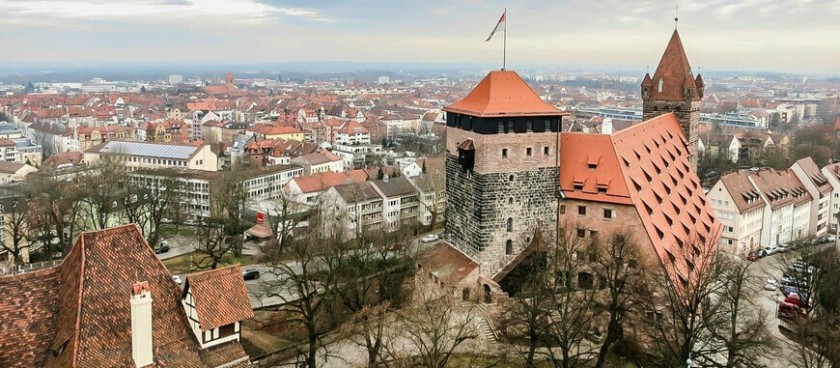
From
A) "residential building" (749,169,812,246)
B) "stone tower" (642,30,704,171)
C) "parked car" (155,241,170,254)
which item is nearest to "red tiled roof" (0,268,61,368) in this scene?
"parked car" (155,241,170,254)

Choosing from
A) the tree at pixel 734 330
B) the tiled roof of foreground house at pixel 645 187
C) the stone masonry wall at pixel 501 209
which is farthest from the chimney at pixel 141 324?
the tiled roof of foreground house at pixel 645 187

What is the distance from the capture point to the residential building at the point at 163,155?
312 feet

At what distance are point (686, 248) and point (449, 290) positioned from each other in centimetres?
1281

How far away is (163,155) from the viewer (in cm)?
9625

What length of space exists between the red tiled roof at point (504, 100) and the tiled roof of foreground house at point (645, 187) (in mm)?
3099

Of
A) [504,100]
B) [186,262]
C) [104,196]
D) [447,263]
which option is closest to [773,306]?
[447,263]

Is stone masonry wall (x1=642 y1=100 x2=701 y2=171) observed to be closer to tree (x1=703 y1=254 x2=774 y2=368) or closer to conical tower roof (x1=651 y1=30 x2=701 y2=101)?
conical tower roof (x1=651 y1=30 x2=701 y2=101)

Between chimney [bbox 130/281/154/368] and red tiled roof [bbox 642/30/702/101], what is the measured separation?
45.2 meters

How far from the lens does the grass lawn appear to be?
5219 cm

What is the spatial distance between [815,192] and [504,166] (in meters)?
45.6

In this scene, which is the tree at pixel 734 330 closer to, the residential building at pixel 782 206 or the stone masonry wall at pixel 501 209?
the stone masonry wall at pixel 501 209

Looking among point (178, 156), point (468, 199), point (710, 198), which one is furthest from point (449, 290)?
point (178, 156)

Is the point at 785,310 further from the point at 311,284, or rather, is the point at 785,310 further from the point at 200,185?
the point at 200,185

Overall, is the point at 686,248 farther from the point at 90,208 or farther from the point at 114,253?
the point at 90,208
